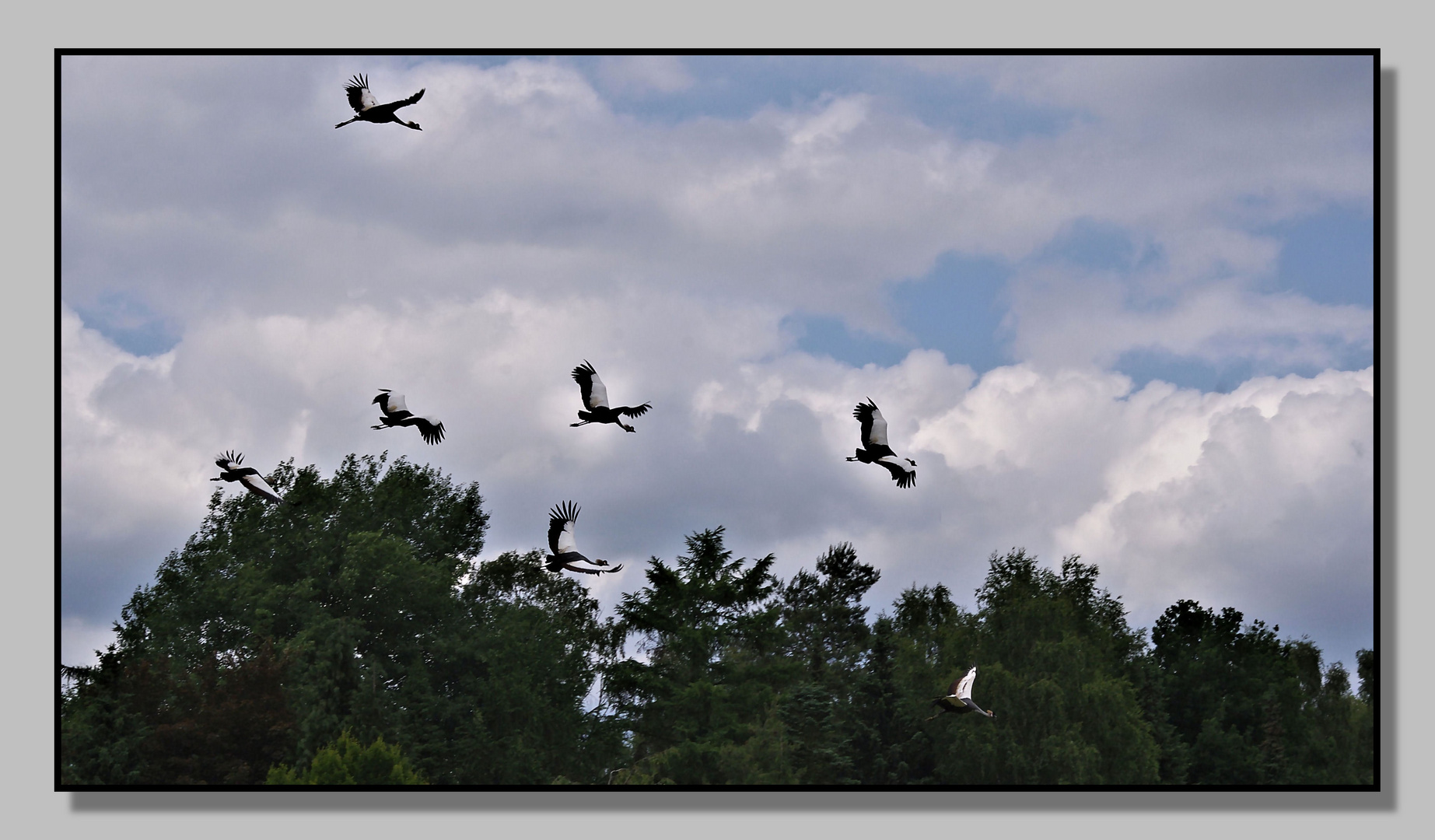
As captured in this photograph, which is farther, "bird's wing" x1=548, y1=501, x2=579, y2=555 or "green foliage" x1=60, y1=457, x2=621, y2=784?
"green foliage" x1=60, y1=457, x2=621, y2=784

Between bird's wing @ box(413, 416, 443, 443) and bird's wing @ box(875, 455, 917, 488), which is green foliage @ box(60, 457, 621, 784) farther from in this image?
bird's wing @ box(875, 455, 917, 488)

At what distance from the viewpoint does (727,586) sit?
1718 inches

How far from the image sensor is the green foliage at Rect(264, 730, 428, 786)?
3634cm

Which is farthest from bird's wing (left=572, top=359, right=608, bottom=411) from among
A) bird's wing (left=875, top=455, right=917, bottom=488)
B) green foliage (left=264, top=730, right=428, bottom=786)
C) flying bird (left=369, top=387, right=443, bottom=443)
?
green foliage (left=264, top=730, right=428, bottom=786)

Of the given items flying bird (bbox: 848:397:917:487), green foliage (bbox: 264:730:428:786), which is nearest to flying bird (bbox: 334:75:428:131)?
flying bird (bbox: 848:397:917:487)

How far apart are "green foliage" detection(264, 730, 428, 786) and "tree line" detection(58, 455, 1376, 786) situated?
11cm

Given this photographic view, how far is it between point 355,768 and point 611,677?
7.45 meters

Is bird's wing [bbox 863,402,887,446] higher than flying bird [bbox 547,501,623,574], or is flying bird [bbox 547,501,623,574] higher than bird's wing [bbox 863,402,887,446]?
bird's wing [bbox 863,402,887,446]

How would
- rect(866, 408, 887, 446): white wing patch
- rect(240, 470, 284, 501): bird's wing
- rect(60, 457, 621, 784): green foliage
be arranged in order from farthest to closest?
rect(60, 457, 621, 784): green foliage, rect(240, 470, 284, 501): bird's wing, rect(866, 408, 887, 446): white wing patch

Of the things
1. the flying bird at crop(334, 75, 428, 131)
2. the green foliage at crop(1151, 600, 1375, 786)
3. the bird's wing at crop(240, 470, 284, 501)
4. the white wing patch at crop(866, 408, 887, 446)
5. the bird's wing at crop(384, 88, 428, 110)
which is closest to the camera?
the bird's wing at crop(384, 88, 428, 110)

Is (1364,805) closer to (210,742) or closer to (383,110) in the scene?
(383,110)

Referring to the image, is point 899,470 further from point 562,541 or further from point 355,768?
point 355,768

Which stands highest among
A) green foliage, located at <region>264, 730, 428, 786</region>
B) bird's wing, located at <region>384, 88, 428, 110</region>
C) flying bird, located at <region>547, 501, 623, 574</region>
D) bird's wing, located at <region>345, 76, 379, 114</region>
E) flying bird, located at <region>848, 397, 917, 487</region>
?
bird's wing, located at <region>345, 76, 379, 114</region>

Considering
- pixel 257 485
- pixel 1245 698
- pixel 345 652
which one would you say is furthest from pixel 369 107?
pixel 1245 698
